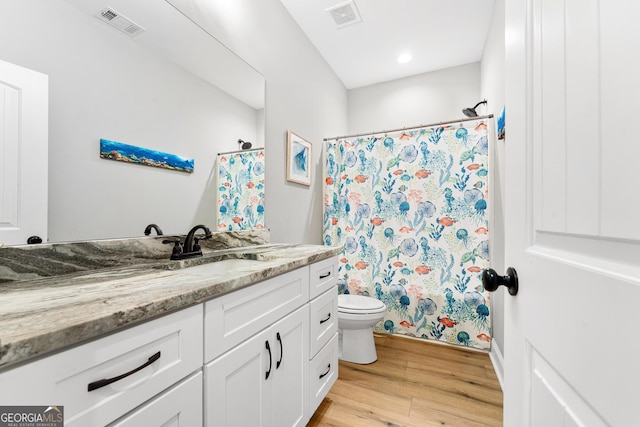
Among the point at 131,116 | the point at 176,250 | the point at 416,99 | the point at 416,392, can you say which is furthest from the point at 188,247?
the point at 416,99

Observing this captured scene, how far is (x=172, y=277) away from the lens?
33.4 inches

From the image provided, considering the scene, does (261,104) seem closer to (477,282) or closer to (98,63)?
(98,63)

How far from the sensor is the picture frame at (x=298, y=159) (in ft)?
6.66

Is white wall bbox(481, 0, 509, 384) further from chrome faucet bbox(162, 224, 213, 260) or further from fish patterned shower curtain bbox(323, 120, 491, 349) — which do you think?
chrome faucet bbox(162, 224, 213, 260)

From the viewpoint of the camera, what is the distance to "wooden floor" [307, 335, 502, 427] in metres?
1.42

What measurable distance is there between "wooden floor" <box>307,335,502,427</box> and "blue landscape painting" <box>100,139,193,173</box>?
1.45m

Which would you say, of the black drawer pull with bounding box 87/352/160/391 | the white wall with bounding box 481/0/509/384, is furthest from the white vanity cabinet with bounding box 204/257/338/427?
the white wall with bounding box 481/0/509/384

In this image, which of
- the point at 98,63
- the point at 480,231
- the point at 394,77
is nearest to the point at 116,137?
the point at 98,63

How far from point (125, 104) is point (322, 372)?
149cm

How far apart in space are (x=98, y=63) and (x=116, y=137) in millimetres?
256

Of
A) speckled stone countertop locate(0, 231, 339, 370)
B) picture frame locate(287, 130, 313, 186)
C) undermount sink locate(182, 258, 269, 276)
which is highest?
picture frame locate(287, 130, 313, 186)

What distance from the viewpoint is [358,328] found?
194cm

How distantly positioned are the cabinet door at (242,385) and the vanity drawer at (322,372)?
35 cm

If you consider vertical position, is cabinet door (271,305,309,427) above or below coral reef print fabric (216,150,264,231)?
below
